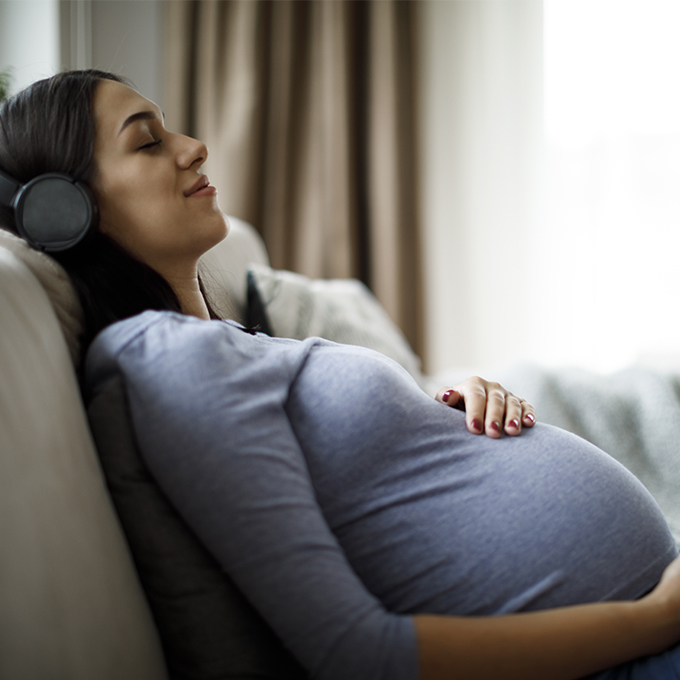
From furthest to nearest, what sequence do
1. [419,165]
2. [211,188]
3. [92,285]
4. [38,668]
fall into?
[419,165], [211,188], [92,285], [38,668]

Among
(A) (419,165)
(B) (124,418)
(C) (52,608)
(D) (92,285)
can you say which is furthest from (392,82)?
(C) (52,608)

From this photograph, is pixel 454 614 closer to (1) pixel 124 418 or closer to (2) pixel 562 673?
(2) pixel 562 673

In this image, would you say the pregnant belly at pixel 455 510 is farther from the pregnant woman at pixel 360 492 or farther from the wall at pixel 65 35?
the wall at pixel 65 35

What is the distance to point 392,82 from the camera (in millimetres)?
2551

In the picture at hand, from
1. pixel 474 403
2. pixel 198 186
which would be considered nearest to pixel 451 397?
pixel 474 403

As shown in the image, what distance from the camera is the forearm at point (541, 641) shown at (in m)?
0.53

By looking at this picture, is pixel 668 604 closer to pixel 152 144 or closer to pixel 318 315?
pixel 152 144

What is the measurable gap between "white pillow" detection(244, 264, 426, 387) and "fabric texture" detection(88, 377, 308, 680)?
0.78 m

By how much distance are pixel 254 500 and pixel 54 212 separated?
0.46m

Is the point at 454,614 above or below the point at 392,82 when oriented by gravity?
below

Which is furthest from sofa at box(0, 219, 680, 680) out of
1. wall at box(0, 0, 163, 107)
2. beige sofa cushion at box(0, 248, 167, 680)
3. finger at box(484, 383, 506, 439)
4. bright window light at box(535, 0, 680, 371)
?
bright window light at box(535, 0, 680, 371)

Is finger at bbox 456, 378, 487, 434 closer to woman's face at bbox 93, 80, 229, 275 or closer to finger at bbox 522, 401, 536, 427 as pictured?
finger at bbox 522, 401, 536, 427

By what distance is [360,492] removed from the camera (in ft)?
2.08

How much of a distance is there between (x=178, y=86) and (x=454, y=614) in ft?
7.42
